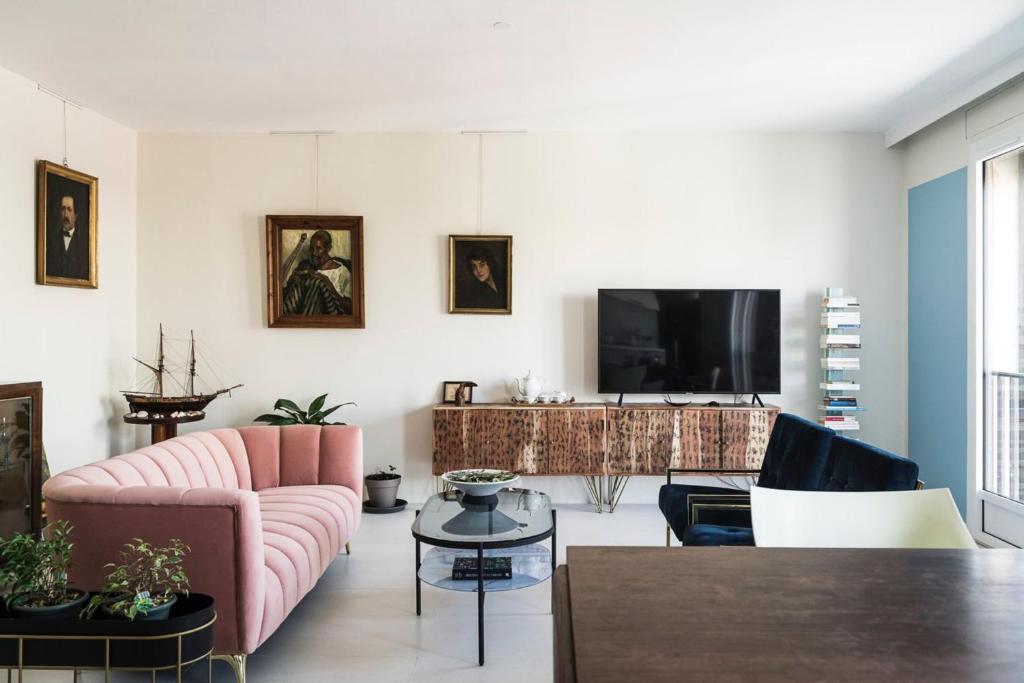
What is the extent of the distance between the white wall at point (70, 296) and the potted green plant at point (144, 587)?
2.56 m

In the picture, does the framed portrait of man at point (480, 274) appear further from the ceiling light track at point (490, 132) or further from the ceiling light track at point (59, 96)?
the ceiling light track at point (59, 96)

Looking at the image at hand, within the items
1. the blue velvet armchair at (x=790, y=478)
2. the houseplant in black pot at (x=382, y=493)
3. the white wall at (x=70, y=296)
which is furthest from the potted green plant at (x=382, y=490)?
the blue velvet armchair at (x=790, y=478)

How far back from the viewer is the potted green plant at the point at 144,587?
1941mm

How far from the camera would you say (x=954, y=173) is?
455 centimetres

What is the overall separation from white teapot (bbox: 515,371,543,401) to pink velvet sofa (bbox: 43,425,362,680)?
194 cm

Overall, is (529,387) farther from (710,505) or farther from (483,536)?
(483,536)

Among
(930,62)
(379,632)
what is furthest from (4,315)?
(930,62)

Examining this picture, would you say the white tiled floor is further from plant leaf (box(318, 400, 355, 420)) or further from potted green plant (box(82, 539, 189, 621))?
plant leaf (box(318, 400, 355, 420))

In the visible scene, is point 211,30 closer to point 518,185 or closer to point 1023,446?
point 518,185

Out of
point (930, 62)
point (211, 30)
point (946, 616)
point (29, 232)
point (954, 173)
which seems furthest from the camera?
point (954, 173)

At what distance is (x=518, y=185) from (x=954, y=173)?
2.92 meters

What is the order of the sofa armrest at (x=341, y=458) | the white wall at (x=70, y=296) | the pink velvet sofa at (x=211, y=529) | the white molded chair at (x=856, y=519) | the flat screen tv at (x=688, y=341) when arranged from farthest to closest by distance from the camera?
1. the flat screen tv at (x=688, y=341)
2. the white wall at (x=70, y=296)
3. the sofa armrest at (x=341, y=458)
4. the pink velvet sofa at (x=211, y=529)
5. the white molded chair at (x=856, y=519)

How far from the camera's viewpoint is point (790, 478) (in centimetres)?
316

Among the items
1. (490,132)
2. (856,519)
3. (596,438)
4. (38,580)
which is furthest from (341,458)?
(856,519)
